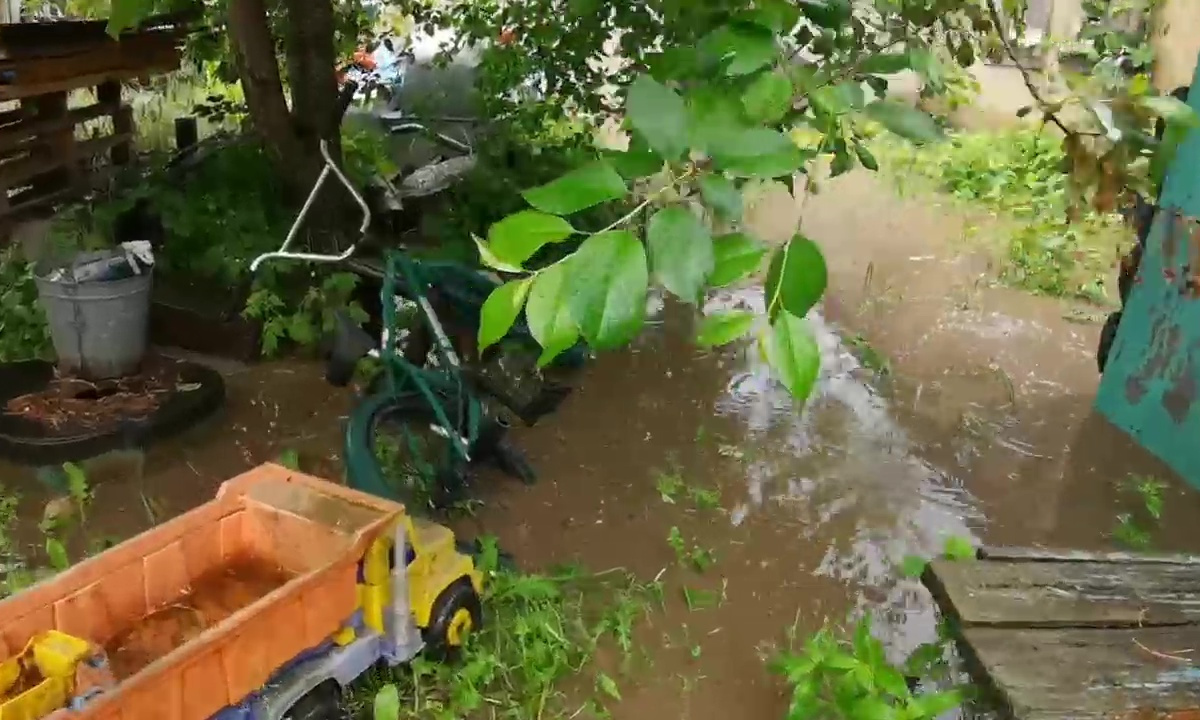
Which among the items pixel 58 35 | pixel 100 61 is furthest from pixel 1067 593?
pixel 100 61

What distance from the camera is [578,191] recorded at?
989 mm

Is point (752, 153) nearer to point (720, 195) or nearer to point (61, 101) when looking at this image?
point (720, 195)

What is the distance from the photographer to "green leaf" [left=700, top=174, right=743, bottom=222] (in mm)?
1053

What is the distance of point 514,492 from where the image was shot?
3551mm

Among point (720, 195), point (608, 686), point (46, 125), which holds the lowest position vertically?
point (608, 686)

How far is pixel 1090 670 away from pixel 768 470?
5.77 ft

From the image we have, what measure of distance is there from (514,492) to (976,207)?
4.89 meters

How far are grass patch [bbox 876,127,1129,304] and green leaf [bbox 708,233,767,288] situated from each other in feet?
14.8

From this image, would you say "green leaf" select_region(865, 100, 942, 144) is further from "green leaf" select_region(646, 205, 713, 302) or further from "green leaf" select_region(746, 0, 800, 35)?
"green leaf" select_region(646, 205, 713, 302)

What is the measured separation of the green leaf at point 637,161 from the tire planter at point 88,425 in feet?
10.1

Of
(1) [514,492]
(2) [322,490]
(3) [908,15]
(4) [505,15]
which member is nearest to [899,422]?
(1) [514,492]

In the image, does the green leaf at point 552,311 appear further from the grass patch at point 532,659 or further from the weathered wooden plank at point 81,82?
the weathered wooden plank at point 81,82

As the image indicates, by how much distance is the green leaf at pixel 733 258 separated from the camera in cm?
101

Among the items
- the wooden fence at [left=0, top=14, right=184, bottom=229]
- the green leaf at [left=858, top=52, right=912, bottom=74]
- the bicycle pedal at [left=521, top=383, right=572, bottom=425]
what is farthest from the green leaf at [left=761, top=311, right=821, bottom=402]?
the wooden fence at [left=0, top=14, right=184, bottom=229]
